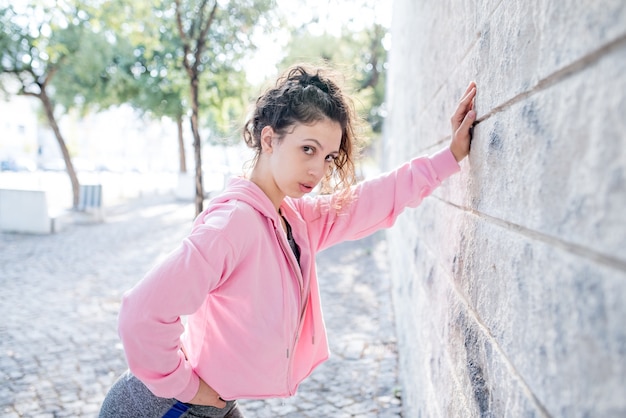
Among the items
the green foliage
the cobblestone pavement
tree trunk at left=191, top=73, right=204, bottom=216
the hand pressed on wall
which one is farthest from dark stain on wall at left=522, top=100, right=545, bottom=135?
the green foliage

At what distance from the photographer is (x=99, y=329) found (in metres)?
5.45

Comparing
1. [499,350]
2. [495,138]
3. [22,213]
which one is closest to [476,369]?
[499,350]

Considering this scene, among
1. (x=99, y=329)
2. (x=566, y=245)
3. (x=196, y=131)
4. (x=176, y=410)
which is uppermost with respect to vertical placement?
(x=196, y=131)

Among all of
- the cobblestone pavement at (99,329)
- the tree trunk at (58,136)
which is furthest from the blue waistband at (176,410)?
the tree trunk at (58,136)

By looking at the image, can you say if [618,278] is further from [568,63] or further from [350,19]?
[350,19]

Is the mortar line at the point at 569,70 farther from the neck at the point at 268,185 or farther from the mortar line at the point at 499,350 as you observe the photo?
the neck at the point at 268,185

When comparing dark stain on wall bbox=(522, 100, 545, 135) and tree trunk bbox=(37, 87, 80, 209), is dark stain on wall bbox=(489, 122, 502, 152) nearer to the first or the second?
dark stain on wall bbox=(522, 100, 545, 135)

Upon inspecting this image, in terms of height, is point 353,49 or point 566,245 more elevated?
point 353,49

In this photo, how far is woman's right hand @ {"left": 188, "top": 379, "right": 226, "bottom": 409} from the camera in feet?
5.77

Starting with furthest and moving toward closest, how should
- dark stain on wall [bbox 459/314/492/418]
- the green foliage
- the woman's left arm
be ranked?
the green foliage
the woman's left arm
dark stain on wall [bbox 459/314/492/418]

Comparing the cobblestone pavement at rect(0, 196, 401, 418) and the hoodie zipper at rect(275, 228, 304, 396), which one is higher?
the hoodie zipper at rect(275, 228, 304, 396)

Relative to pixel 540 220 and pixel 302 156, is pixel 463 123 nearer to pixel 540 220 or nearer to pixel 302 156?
pixel 302 156

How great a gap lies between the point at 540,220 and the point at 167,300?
3.35 feet

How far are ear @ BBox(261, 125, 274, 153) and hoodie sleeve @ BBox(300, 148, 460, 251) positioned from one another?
1.22 ft
